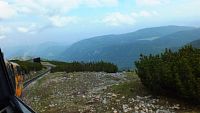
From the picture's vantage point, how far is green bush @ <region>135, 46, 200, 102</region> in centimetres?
1723

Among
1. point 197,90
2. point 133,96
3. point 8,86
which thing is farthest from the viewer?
point 133,96

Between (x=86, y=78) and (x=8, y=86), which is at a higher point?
(x=8, y=86)

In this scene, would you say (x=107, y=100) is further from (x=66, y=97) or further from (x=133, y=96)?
(x=66, y=97)

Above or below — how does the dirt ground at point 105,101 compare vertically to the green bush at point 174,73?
below

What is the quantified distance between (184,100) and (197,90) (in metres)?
1.44

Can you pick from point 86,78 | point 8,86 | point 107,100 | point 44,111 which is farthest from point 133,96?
point 8,86

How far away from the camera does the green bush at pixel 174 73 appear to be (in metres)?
17.2

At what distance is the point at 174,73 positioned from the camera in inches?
711

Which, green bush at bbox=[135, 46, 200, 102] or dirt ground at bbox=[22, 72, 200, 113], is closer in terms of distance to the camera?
green bush at bbox=[135, 46, 200, 102]

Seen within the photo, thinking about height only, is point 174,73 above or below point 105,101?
above

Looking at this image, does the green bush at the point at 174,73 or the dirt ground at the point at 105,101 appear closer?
the green bush at the point at 174,73

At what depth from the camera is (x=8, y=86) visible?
168 inches

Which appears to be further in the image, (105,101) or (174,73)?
(105,101)

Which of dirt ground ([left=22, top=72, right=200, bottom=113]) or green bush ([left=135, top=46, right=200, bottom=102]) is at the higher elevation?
green bush ([left=135, top=46, right=200, bottom=102])
